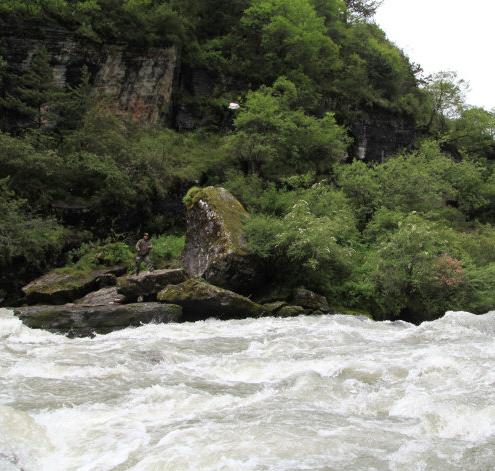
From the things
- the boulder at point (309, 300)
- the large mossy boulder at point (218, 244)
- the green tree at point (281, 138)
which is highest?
the green tree at point (281, 138)

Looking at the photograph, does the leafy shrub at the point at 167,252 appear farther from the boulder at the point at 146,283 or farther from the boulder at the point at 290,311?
the boulder at the point at 290,311

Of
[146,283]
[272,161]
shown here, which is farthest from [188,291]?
[272,161]

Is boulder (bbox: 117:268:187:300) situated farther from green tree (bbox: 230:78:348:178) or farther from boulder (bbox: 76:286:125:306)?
green tree (bbox: 230:78:348:178)

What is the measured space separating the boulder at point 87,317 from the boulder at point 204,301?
1145mm

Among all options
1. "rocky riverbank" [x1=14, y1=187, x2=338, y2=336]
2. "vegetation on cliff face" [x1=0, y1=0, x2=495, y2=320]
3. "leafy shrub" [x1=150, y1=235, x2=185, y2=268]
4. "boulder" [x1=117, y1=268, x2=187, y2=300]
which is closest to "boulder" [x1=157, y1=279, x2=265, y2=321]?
"rocky riverbank" [x1=14, y1=187, x2=338, y2=336]

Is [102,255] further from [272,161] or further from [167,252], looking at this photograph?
[272,161]

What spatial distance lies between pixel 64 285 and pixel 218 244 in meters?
5.48

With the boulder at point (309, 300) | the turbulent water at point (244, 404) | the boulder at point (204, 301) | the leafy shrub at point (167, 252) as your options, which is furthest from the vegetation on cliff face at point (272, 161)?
the turbulent water at point (244, 404)

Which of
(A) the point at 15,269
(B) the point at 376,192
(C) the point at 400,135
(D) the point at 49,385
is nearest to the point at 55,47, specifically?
(A) the point at 15,269

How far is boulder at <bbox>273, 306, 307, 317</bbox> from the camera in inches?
690

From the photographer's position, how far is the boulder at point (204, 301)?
1591 centimetres

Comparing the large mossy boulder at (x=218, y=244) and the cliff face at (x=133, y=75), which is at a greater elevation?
the cliff face at (x=133, y=75)

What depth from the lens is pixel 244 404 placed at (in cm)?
755

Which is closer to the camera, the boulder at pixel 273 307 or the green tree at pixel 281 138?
the boulder at pixel 273 307
